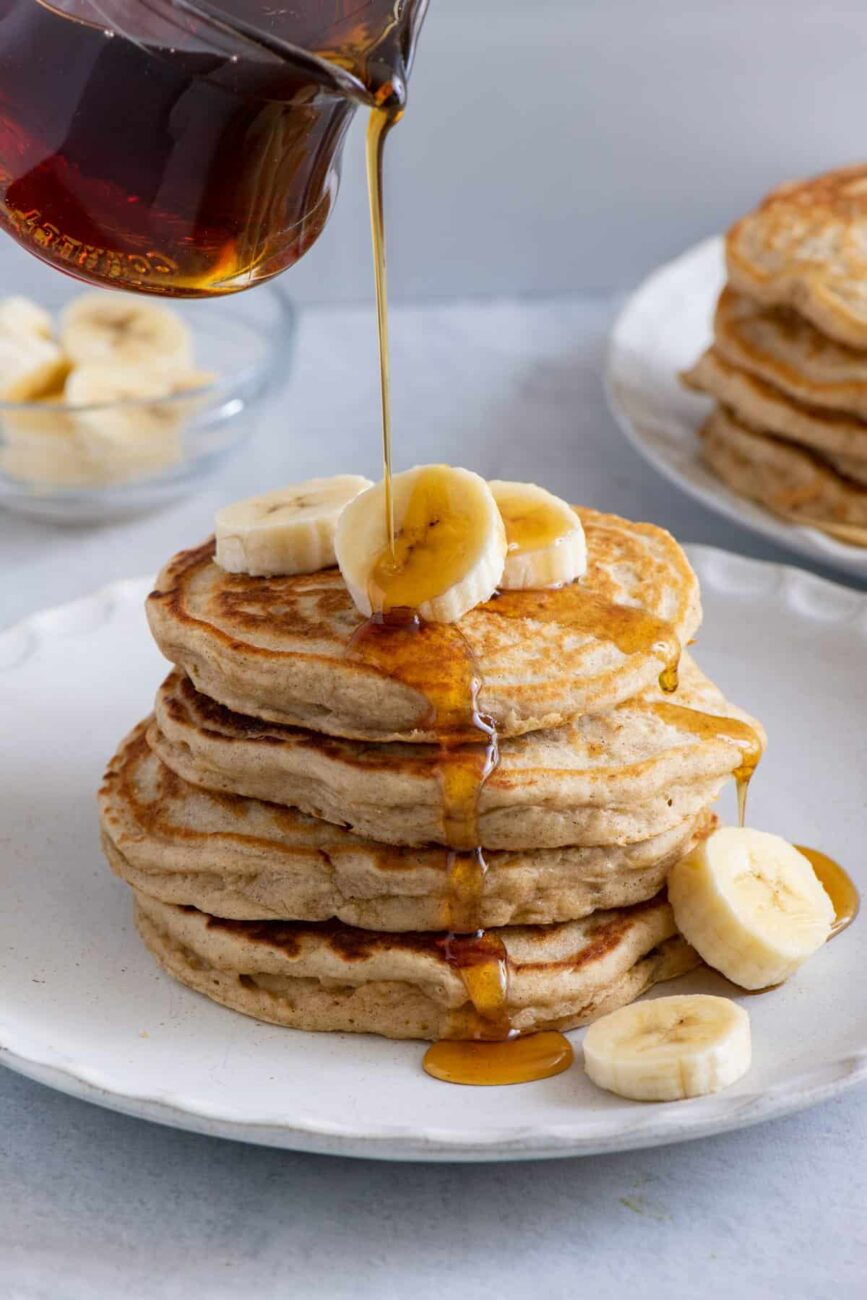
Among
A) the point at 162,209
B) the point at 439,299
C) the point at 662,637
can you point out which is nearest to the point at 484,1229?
the point at 662,637

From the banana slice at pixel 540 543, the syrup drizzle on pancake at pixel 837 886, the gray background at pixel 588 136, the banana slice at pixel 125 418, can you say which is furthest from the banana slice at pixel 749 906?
the gray background at pixel 588 136

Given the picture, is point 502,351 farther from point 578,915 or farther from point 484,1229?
point 484,1229

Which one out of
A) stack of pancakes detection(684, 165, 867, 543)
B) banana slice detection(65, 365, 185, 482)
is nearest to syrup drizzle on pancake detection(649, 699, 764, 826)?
stack of pancakes detection(684, 165, 867, 543)

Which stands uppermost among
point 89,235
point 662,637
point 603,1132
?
point 89,235

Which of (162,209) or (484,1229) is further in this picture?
(162,209)

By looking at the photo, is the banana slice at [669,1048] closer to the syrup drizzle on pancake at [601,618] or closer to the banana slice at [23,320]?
the syrup drizzle on pancake at [601,618]

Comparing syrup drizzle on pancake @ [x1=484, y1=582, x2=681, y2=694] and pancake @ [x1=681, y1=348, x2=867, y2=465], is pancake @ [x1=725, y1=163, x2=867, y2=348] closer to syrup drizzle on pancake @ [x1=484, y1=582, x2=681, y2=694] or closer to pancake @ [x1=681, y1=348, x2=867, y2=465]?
pancake @ [x1=681, y1=348, x2=867, y2=465]
